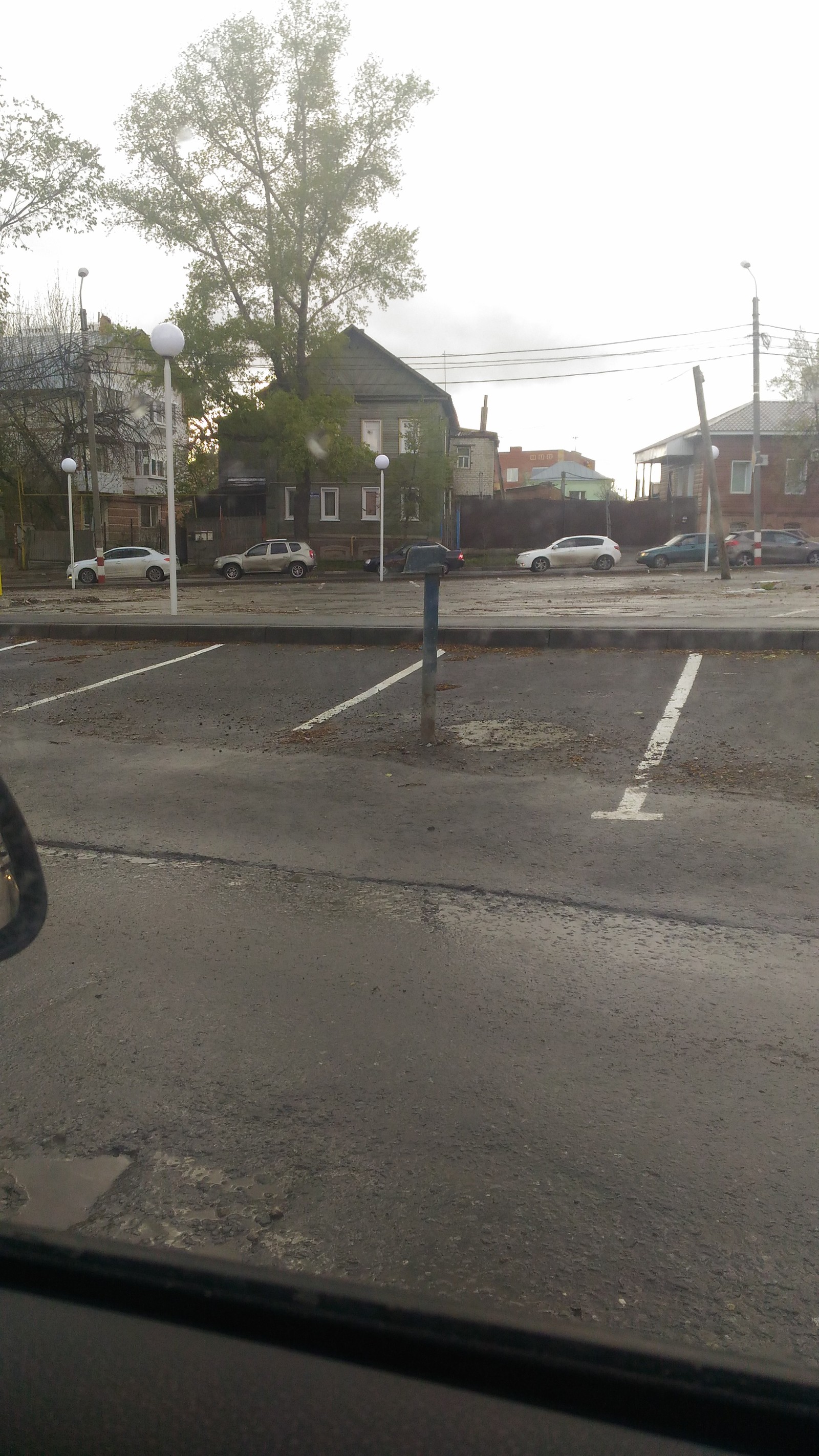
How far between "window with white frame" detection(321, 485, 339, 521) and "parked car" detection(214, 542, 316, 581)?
12000 millimetres

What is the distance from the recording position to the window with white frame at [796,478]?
5253 centimetres

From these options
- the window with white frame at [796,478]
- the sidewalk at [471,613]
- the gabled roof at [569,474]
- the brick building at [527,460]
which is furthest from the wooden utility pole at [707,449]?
the brick building at [527,460]

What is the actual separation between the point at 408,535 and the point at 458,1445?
46.9 m

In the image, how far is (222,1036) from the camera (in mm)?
3061

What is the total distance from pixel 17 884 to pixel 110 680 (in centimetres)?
822

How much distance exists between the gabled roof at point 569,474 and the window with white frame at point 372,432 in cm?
5371

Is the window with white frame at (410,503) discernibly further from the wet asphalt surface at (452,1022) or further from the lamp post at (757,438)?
the wet asphalt surface at (452,1022)

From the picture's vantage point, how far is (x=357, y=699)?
843cm

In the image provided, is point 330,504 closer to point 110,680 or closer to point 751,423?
point 751,423

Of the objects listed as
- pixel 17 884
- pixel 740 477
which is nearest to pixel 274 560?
pixel 740 477

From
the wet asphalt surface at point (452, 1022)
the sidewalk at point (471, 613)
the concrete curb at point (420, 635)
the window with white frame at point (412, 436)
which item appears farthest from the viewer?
the window with white frame at point (412, 436)

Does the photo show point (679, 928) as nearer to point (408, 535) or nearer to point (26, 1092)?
point (26, 1092)

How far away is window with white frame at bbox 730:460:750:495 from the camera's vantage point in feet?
178

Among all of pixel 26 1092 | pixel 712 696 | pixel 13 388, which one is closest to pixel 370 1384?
pixel 26 1092
